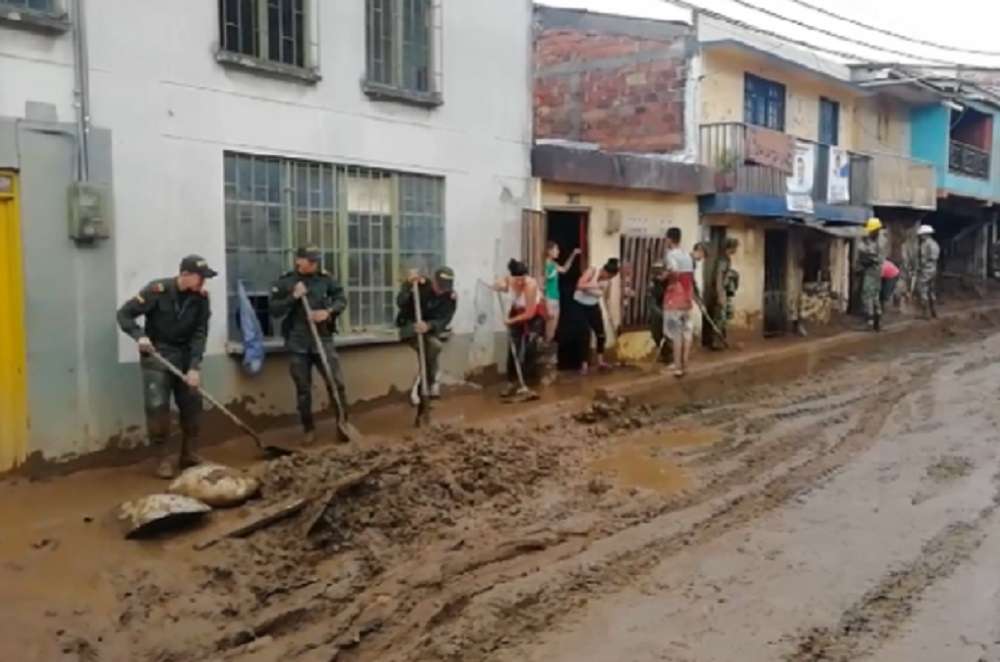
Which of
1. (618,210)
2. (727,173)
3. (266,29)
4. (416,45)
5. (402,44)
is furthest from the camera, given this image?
(727,173)

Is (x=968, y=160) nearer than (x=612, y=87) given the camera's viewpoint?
No

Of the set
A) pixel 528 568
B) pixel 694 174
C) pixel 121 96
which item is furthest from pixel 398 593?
pixel 694 174

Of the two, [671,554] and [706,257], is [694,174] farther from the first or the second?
[671,554]

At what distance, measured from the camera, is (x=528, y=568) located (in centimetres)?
602

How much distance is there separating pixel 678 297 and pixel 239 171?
5.68 metres

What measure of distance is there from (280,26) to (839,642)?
7147 millimetres

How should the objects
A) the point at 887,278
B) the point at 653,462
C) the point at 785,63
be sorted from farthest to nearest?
1. the point at 887,278
2. the point at 785,63
3. the point at 653,462

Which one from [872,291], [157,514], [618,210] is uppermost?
[618,210]

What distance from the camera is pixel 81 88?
7.33 metres

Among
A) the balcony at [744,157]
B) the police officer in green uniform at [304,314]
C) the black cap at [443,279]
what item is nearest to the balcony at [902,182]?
the balcony at [744,157]

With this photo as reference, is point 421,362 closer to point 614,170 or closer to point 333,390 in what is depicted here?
point 333,390

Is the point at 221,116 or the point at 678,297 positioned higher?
the point at 221,116

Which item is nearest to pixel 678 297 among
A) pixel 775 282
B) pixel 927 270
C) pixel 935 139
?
pixel 775 282

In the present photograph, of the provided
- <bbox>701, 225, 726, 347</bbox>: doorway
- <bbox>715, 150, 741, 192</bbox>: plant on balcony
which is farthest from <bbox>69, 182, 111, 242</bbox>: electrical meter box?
<bbox>715, 150, 741, 192</bbox>: plant on balcony
